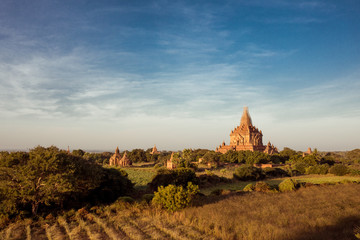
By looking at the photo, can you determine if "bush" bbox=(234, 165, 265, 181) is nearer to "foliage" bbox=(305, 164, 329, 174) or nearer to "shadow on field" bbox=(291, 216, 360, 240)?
"foliage" bbox=(305, 164, 329, 174)

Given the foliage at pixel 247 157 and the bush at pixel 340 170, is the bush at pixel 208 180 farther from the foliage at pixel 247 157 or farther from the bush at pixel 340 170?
the foliage at pixel 247 157

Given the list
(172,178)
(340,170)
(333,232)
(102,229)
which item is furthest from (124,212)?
(340,170)

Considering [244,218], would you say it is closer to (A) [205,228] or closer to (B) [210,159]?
(A) [205,228]

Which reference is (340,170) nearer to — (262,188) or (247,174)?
(247,174)

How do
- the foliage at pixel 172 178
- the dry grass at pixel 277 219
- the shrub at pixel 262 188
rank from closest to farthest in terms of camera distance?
the dry grass at pixel 277 219 < the shrub at pixel 262 188 < the foliage at pixel 172 178

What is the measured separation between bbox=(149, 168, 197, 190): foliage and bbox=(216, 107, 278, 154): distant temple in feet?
194

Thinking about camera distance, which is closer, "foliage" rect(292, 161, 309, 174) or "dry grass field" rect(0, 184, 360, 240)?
"dry grass field" rect(0, 184, 360, 240)

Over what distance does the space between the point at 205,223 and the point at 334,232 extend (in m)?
5.22

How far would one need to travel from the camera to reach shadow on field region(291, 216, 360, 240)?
29.5ft

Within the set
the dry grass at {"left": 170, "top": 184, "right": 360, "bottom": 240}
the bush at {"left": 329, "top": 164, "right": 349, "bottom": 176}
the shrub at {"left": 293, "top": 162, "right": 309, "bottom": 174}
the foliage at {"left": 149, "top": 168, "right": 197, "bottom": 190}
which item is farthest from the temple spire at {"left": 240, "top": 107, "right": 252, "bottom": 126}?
the dry grass at {"left": 170, "top": 184, "right": 360, "bottom": 240}

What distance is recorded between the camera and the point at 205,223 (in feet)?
35.8

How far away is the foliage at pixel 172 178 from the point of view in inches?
977

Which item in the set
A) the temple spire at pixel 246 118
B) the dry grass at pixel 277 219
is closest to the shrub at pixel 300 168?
the dry grass at pixel 277 219

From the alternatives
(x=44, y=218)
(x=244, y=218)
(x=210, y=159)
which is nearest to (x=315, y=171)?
(x=210, y=159)
